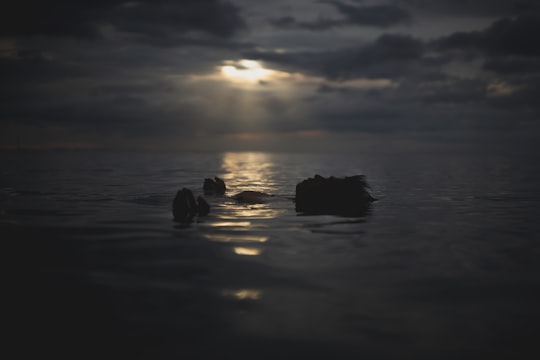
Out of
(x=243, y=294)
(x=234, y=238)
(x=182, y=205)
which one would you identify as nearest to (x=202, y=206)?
(x=182, y=205)

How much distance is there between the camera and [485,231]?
14.8 m

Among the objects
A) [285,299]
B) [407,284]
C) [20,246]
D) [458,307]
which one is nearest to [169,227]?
[20,246]

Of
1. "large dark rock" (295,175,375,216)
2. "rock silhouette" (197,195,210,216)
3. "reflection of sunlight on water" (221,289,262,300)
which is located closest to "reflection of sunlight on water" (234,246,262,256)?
"reflection of sunlight on water" (221,289,262,300)

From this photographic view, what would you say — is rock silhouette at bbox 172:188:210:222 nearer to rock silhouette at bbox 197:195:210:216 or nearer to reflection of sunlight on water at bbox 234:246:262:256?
rock silhouette at bbox 197:195:210:216

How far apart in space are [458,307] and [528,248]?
6.57 metres

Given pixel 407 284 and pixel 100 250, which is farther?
pixel 100 250

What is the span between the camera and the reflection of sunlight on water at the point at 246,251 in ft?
36.8

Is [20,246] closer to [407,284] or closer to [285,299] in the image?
[285,299]

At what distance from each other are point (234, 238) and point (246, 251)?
1796 millimetres

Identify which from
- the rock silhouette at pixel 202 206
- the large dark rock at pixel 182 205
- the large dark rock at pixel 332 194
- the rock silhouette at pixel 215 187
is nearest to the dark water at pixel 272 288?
the large dark rock at pixel 182 205

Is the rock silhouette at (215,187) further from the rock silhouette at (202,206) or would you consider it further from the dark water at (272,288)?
the dark water at (272,288)

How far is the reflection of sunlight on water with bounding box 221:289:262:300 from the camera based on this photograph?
773 cm

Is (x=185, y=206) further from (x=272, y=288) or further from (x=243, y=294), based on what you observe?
(x=243, y=294)

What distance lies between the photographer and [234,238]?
13188mm
